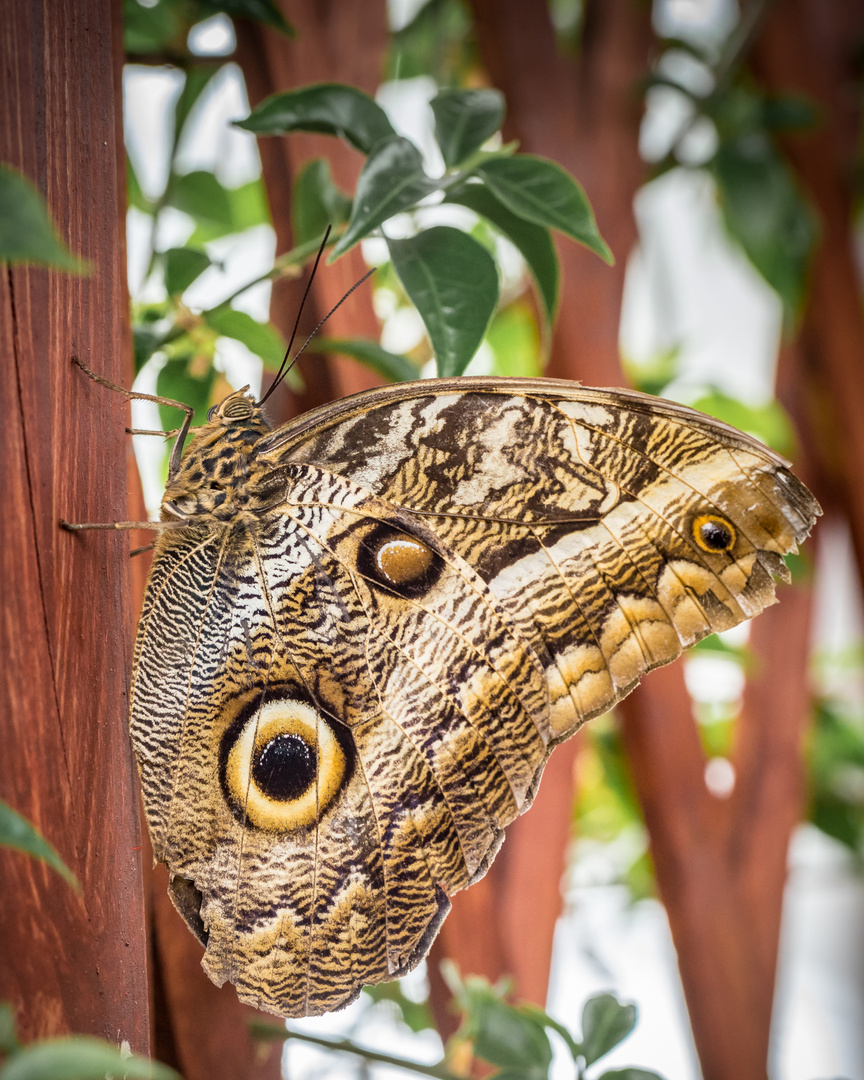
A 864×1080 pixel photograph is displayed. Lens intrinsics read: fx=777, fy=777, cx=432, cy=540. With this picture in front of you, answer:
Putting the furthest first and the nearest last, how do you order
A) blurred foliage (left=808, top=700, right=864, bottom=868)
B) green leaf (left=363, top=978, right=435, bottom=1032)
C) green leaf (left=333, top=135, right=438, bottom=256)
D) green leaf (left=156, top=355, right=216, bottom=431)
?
blurred foliage (left=808, top=700, right=864, bottom=868) < green leaf (left=363, top=978, right=435, bottom=1032) < green leaf (left=156, top=355, right=216, bottom=431) < green leaf (left=333, top=135, right=438, bottom=256)

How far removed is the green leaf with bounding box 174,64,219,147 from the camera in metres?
0.66

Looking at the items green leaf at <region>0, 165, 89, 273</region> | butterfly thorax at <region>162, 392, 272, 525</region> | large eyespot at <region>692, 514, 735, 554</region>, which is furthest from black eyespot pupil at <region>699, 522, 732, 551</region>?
green leaf at <region>0, 165, 89, 273</region>

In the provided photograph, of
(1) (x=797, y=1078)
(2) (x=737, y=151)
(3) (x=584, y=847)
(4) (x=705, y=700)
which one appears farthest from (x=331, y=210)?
(1) (x=797, y=1078)

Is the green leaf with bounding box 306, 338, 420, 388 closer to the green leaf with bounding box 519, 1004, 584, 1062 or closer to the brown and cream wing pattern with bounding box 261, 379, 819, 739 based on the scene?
the brown and cream wing pattern with bounding box 261, 379, 819, 739

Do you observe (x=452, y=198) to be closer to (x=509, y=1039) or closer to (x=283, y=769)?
(x=283, y=769)

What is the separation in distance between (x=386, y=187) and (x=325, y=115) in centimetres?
10

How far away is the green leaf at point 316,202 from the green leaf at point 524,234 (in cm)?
9

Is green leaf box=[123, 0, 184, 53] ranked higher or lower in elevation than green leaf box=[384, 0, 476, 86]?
lower

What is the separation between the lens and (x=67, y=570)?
33cm

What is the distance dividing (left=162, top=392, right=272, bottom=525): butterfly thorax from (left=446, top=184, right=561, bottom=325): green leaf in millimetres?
A: 201

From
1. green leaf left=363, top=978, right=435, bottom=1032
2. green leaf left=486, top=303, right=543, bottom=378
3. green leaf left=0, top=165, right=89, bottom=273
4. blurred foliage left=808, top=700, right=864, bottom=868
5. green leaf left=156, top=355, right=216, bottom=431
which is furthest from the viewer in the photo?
blurred foliage left=808, top=700, right=864, bottom=868

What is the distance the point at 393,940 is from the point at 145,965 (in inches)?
5.6

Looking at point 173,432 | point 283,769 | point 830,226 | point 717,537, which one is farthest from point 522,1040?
point 830,226

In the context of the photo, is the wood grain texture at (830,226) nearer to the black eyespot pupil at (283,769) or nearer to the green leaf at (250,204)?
the green leaf at (250,204)
